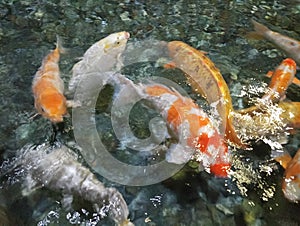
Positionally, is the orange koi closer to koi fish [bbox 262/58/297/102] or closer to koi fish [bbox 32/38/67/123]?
koi fish [bbox 32/38/67/123]

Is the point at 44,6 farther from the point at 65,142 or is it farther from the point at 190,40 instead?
the point at 65,142

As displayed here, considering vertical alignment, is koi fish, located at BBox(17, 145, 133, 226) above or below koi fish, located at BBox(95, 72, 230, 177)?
below

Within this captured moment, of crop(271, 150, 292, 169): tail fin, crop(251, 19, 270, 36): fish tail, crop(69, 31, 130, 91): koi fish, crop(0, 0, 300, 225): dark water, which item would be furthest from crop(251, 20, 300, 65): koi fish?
crop(69, 31, 130, 91): koi fish

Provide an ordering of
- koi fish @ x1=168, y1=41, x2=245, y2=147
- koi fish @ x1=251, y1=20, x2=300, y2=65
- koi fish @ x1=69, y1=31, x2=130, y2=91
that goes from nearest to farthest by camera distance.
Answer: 1. koi fish @ x1=168, y1=41, x2=245, y2=147
2. koi fish @ x1=69, y1=31, x2=130, y2=91
3. koi fish @ x1=251, y1=20, x2=300, y2=65

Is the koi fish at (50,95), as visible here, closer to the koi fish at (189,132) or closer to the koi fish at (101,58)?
the koi fish at (101,58)

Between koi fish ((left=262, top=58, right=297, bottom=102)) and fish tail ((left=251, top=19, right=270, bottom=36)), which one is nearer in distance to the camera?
koi fish ((left=262, top=58, right=297, bottom=102))

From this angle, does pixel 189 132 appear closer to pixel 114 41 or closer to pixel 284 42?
pixel 114 41

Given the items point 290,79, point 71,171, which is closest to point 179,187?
point 71,171

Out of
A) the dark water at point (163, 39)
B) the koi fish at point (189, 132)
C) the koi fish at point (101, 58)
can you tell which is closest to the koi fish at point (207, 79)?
the koi fish at point (189, 132)
